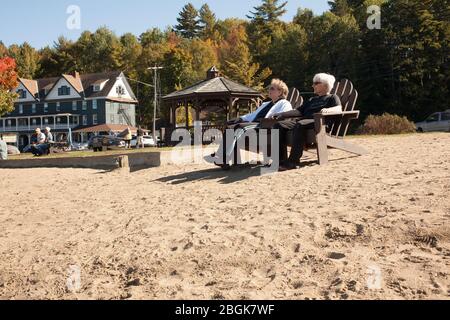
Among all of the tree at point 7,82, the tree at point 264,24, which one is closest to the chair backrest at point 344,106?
the tree at point 7,82

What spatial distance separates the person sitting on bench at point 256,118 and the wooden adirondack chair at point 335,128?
0.68 m

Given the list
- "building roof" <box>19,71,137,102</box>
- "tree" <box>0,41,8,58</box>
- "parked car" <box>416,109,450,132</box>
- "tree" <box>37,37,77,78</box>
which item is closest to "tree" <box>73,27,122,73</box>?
"tree" <box>37,37,77,78</box>

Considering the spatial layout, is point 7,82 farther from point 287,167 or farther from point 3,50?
point 287,167

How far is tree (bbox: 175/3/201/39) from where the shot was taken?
291 ft

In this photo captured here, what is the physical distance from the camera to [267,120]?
23.2 ft

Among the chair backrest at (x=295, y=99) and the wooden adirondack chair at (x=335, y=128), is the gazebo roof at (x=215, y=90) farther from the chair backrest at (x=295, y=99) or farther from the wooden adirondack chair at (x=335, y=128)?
the wooden adirondack chair at (x=335, y=128)

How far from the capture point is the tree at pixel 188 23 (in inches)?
3492

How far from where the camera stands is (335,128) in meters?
7.59

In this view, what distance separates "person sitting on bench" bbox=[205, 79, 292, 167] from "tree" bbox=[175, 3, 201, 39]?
84.6 metres

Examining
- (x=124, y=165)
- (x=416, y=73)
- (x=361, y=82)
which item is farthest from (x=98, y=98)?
(x=124, y=165)

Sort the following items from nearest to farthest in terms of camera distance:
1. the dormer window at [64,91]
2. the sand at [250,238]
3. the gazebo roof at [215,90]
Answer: the sand at [250,238] → the gazebo roof at [215,90] → the dormer window at [64,91]

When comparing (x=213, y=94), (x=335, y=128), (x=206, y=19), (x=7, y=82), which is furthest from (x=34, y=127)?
(x=335, y=128)

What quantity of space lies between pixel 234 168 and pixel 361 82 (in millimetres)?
41616
